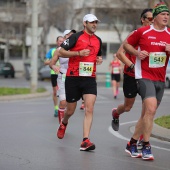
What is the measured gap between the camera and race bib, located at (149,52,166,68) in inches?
336

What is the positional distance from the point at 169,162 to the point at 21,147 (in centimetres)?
249

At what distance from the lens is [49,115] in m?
15.6

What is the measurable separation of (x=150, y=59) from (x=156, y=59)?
8 centimetres

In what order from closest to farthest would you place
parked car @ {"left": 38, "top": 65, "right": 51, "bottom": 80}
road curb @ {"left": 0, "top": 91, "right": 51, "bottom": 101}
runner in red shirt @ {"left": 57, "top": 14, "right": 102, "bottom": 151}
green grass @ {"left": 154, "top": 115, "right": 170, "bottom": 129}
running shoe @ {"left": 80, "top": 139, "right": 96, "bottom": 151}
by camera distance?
running shoe @ {"left": 80, "top": 139, "right": 96, "bottom": 151}, runner in red shirt @ {"left": 57, "top": 14, "right": 102, "bottom": 151}, green grass @ {"left": 154, "top": 115, "right": 170, "bottom": 129}, road curb @ {"left": 0, "top": 91, "right": 51, "bottom": 101}, parked car @ {"left": 38, "top": 65, "right": 51, "bottom": 80}

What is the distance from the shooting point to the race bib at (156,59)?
853 cm

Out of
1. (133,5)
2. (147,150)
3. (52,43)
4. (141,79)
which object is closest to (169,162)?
(147,150)

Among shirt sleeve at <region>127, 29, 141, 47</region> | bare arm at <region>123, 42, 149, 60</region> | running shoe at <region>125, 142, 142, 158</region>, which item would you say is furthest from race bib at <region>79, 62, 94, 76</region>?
running shoe at <region>125, 142, 142, 158</region>

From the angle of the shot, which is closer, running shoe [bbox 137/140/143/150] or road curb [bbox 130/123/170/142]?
running shoe [bbox 137/140/143/150]

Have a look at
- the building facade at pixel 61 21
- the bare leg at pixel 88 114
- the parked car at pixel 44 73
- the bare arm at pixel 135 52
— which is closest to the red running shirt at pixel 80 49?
the bare leg at pixel 88 114

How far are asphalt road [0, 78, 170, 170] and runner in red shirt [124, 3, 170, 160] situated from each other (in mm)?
574

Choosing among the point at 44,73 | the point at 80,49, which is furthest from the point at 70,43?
the point at 44,73

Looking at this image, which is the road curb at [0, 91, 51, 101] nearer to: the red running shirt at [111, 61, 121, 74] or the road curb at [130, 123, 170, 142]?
the red running shirt at [111, 61, 121, 74]

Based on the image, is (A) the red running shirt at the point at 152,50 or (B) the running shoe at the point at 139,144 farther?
(B) the running shoe at the point at 139,144

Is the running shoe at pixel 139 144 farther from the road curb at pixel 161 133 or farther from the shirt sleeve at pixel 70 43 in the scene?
the shirt sleeve at pixel 70 43
